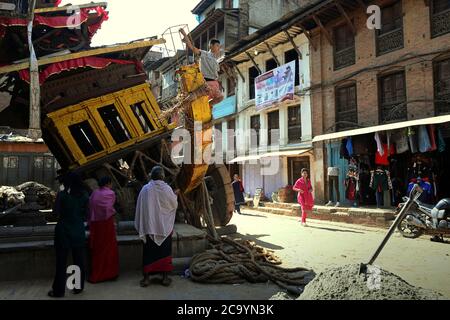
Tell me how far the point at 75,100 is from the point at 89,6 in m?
2.30

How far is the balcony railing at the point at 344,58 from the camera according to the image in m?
16.5

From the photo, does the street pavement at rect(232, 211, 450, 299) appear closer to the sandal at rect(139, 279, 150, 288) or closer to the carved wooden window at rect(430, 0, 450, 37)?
the sandal at rect(139, 279, 150, 288)

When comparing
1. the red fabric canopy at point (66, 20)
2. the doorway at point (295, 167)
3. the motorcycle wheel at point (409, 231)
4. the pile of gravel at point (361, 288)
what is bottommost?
the motorcycle wheel at point (409, 231)

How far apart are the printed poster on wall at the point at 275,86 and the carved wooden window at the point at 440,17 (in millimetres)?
7013

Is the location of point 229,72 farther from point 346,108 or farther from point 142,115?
point 142,115

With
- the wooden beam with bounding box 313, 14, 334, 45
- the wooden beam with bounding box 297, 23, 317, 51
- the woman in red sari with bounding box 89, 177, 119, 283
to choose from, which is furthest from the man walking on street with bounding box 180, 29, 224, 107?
the wooden beam with bounding box 297, 23, 317, 51

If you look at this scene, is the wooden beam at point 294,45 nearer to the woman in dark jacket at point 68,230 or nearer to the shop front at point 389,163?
the shop front at point 389,163

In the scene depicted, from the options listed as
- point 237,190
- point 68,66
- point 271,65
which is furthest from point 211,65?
point 271,65

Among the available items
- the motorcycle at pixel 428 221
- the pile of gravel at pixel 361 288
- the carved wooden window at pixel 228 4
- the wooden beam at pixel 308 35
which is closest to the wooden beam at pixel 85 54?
the pile of gravel at pixel 361 288

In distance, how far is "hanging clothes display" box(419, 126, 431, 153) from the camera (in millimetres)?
11977

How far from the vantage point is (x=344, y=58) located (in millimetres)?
16969

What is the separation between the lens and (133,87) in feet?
29.7

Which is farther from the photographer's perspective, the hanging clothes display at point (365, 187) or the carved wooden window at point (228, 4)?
the carved wooden window at point (228, 4)

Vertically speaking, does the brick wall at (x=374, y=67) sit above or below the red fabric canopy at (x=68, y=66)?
above
